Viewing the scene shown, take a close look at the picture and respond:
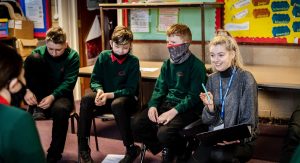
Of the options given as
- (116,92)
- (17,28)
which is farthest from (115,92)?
(17,28)

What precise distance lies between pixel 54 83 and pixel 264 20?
5.79 feet

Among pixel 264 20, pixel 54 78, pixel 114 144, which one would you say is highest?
pixel 264 20

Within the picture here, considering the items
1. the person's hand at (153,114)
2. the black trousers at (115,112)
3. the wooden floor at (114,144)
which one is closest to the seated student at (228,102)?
the person's hand at (153,114)

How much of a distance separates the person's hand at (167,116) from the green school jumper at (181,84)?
0.03 meters

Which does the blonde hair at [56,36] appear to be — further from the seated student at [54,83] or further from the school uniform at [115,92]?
the school uniform at [115,92]

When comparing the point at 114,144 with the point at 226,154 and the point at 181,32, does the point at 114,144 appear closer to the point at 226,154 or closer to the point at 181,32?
the point at 181,32

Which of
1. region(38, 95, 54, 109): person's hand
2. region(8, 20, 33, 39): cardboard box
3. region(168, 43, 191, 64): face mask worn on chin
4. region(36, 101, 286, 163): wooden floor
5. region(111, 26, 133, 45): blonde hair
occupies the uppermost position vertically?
region(8, 20, 33, 39): cardboard box

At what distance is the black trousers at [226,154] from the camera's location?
6.89 feet

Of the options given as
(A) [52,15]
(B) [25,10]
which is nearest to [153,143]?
(A) [52,15]

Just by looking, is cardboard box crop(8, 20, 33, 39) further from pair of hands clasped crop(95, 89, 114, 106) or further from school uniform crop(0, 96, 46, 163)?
school uniform crop(0, 96, 46, 163)

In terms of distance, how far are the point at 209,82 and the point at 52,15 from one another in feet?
9.04

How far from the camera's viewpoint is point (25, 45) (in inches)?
176

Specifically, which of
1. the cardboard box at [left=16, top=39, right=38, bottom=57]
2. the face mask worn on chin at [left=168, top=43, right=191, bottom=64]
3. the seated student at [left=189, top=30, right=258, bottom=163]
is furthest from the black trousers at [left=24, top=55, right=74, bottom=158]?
the cardboard box at [left=16, top=39, right=38, bottom=57]

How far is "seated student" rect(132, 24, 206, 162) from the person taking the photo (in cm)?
256
